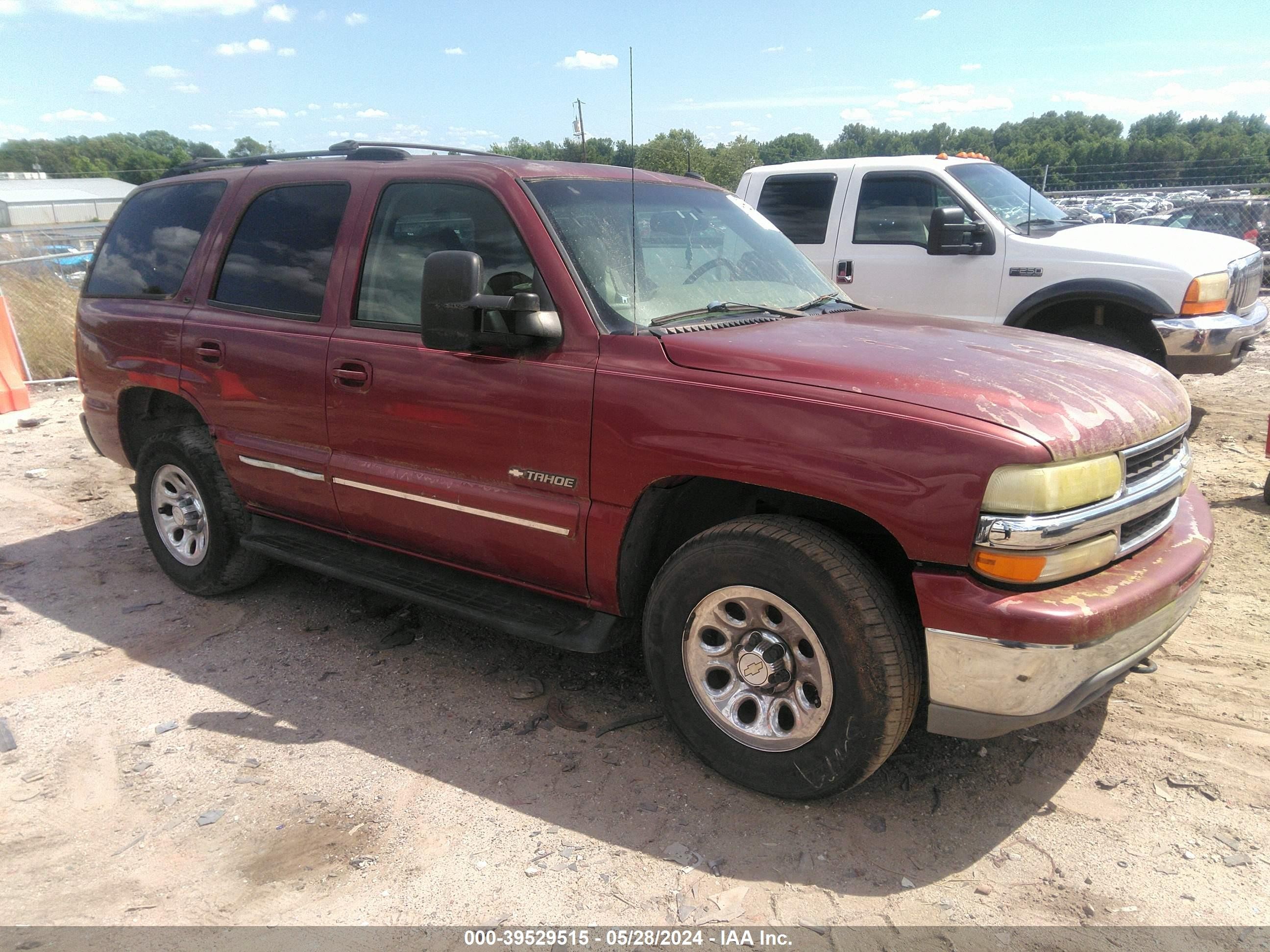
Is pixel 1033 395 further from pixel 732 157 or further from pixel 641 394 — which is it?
pixel 732 157

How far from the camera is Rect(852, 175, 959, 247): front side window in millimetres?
7180

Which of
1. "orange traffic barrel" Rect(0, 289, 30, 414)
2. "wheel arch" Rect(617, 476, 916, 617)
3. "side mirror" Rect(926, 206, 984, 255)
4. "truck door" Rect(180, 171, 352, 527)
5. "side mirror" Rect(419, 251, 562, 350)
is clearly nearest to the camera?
"wheel arch" Rect(617, 476, 916, 617)

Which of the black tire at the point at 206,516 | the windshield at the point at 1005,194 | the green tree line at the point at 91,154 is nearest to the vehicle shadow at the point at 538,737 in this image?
the black tire at the point at 206,516

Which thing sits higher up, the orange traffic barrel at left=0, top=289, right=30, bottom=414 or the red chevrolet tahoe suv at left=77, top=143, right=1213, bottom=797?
the red chevrolet tahoe suv at left=77, top=143, right=1213, bottom=797

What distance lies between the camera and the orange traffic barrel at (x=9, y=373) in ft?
30.2

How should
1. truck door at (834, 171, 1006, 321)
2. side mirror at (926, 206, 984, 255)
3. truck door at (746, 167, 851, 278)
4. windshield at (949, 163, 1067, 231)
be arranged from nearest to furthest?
side mirror at (926, 206, 984, 255) < truck door at (834, 171, 1006, 321) < windshield at (949, 163, 1067, 231) < truck door at (746, 167, 851, 278)

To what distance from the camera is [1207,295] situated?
6121mm

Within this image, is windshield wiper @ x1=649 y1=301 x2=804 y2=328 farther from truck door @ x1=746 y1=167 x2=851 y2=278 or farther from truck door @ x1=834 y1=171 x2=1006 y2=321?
truck door @ x1=746 y1=167 x2=851 y2=278

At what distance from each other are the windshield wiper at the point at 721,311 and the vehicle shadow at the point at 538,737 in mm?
1506

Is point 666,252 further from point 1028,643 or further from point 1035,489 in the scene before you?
point 1028,643

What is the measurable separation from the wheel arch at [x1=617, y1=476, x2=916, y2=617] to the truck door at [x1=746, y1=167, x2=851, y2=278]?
15.9 ft

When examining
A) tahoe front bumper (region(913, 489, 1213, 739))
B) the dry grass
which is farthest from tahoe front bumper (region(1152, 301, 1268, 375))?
the dry grass

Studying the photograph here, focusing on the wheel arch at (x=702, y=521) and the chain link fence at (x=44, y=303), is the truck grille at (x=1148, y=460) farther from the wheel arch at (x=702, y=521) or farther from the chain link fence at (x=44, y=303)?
the chain link fence at (x=44, y=303)

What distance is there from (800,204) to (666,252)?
467 cm
